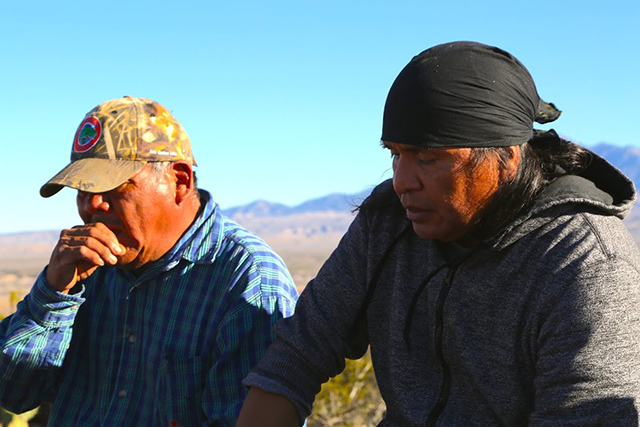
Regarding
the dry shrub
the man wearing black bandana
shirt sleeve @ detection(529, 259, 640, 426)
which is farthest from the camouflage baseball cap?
the dry shrub

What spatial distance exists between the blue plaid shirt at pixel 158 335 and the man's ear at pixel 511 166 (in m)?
1.09

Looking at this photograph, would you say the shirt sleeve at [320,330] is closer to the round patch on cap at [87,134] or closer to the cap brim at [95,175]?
the cap brim at [95,175]

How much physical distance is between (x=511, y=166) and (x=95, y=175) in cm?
162

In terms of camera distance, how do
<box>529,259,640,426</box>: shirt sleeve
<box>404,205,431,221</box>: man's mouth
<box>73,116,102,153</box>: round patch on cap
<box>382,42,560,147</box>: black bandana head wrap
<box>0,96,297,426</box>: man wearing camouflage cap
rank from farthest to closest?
1. <box>73,116,102,153</box>: round patch on cap
2. <box>0,96,297,426</box>: man wearing camouflage cap
3. <box>404,205,431,221</box>: man's mouth
4. <box>382,42,560,147</box>: black bandana head wrap
5. <box>529,259,640,426</box>: shirt sleeve

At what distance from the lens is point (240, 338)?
9.88 ft

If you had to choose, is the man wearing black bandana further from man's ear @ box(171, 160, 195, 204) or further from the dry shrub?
the dry shrub

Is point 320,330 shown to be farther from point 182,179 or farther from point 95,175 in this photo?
point 95,175

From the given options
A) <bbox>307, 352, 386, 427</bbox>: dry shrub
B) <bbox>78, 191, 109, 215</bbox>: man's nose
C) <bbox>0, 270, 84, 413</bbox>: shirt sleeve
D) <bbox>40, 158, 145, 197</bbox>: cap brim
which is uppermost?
<bbox>40, 158, 145, 197</bbox>: cap brim

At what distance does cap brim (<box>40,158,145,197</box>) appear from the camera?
124 inches

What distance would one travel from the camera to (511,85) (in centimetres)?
239

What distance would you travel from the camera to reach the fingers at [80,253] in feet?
10.4

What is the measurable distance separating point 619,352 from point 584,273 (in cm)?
22

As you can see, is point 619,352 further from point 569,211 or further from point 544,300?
point 569,211

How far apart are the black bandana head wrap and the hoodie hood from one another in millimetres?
180
